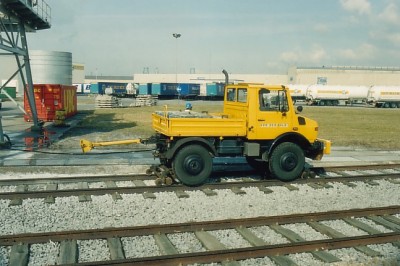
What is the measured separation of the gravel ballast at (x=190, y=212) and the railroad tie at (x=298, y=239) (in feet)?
0.34

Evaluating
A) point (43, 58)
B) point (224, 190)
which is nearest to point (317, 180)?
point (224, 190)

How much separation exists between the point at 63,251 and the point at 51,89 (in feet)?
79.2

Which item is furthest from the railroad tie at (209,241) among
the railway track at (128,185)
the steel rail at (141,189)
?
the steel rail at (141,189)

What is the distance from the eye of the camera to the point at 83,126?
25844 millimetres

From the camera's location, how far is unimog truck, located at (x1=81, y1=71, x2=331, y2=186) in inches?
437

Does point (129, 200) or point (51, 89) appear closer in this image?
point (129, 200)

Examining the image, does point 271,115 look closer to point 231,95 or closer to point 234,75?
point 231,95

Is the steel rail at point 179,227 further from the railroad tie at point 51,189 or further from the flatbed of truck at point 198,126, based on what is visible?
the flatbed of truck at point 198,126

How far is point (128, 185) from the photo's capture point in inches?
452

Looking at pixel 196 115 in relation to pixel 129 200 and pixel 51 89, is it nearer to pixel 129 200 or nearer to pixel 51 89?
pixel 129 200

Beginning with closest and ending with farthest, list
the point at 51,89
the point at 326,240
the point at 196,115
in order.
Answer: the point at 326,240 < the point at 196,115 < the point at 51,89

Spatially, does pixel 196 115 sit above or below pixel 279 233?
above

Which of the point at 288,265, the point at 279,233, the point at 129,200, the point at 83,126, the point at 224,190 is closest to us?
the point at 288,265

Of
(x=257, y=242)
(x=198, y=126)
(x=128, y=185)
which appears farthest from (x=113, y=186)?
(x=257, y=242)
